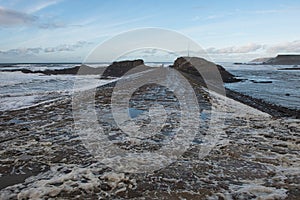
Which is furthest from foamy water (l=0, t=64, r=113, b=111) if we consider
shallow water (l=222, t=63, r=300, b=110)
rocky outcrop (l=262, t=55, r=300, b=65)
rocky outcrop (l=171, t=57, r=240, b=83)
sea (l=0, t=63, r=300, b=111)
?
rocky outcrop (l=262, t=55, r=300, b=65)

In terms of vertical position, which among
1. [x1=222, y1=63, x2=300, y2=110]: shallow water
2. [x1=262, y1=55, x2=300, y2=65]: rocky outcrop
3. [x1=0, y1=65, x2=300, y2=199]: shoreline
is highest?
[x1=262, y1=55, x2=300, y2=65]: rocky outcrop

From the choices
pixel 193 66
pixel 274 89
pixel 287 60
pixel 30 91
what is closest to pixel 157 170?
pixel 30 91

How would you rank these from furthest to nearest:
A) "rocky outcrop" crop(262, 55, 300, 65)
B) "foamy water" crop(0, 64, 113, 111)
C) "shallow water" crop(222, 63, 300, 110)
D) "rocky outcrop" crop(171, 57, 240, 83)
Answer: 1. "rocky outcrop" crop(262, 55, 300, 65)
2. "rocky outcrop" crop(171, 57, 240, 83)
3. "shallow water" crop(222, 63, 300, 110)
4. "foamy water" crop(0, 64, 113, 111)

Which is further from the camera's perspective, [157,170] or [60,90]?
[60,90]

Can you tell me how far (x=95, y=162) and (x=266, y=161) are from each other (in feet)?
11.6

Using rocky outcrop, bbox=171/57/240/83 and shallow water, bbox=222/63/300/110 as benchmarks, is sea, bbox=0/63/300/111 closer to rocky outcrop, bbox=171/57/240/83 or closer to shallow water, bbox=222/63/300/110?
shallow water, bbox=222/63/300/110

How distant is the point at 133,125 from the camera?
831 cm

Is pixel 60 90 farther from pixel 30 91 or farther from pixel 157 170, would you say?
pixel 157 170

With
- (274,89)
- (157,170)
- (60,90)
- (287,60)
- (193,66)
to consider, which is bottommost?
(274,89)

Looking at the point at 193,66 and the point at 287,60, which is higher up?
the point at 287,60

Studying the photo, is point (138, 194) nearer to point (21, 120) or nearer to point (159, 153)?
point (159, 153)

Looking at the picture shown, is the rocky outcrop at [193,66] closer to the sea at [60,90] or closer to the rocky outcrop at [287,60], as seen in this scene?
the sea at [60,90]

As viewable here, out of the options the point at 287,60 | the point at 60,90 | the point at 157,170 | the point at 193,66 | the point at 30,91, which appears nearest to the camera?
the point at 157,170

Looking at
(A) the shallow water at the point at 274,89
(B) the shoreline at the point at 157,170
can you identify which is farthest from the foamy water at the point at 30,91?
(A) the shallow water at the point at 274,89
